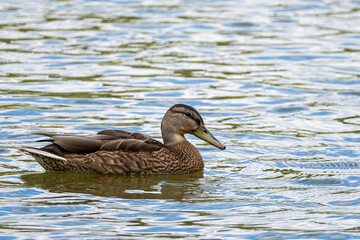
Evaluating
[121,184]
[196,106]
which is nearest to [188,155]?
[121,184]

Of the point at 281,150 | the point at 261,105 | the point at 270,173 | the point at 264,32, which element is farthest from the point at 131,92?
the point at 264,32

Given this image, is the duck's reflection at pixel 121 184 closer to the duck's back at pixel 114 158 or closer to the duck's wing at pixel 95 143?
the duck's back at pixel 114 158

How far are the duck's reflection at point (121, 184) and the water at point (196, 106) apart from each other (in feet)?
0.08

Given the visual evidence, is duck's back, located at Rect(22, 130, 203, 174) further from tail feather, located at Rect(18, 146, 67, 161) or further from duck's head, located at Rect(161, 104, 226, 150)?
duck's head, located at Rect(161, 104, 226, 150)

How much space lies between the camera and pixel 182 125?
34.2 feet

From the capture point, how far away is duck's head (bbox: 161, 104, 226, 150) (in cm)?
1038

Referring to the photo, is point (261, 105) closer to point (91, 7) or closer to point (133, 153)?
point (133, 153)

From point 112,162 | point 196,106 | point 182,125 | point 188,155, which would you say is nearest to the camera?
point 112,162

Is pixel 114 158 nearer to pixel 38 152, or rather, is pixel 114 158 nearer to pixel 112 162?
pixel 112 162

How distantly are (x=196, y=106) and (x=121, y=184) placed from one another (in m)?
4.31

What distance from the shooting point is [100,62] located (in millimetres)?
16391

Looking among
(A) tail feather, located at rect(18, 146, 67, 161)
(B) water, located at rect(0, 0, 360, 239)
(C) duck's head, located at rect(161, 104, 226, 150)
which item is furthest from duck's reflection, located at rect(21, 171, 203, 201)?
(C) duck's head, located at rect(161, 104, 226, 150)

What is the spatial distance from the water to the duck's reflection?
0.08 ft

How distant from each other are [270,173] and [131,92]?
16.4ft
